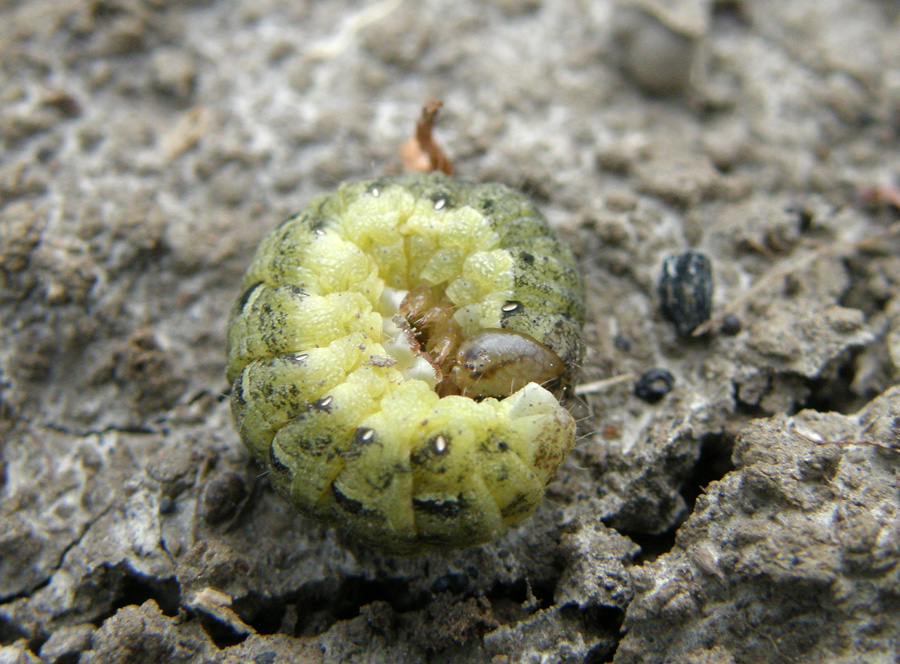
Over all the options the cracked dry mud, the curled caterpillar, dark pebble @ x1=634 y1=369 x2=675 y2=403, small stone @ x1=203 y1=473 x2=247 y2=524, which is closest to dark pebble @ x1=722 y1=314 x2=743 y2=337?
the cracked dry mud

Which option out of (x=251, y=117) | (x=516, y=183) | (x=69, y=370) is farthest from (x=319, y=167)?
(x=69, y=370)

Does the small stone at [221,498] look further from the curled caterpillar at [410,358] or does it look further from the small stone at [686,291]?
the small stone at [686,291]

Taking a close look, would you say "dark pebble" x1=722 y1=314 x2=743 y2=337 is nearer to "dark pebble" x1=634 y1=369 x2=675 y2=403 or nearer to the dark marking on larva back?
"dark pebble" x1=634 y1=369 x2=675 y2=403

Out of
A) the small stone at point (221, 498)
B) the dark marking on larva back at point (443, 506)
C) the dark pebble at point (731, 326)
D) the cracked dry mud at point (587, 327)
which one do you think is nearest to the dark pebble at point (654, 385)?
the cracked dry mud at point (587, 327)

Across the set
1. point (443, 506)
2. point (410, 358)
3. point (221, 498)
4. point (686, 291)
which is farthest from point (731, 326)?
point (221, 498)

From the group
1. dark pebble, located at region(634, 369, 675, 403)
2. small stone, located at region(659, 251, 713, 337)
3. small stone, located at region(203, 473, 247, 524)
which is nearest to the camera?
small stone, located at region(203, 473, 247, 524)

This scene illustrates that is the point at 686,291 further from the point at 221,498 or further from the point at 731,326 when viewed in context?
the point at 221,498
